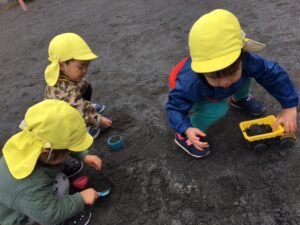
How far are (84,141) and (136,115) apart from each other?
996mm

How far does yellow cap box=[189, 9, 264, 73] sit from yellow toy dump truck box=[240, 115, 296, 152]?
1.80 ft

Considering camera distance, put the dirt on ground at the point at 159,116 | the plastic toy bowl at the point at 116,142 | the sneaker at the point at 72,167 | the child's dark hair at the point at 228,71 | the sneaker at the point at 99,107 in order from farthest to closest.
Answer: the sneaker at the point at 99,107 < the plastic toy bowl at the point at 116,142 < the sneaker at the point at 72,167 < the dirt on ground at the point at 159,116 < the child's dark hair at the point at 228,71

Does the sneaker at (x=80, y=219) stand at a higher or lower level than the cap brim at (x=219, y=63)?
lower

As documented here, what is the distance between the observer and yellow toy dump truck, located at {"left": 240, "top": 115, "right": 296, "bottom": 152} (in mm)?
1950

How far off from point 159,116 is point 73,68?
756 mm

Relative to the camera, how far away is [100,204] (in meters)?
2.05

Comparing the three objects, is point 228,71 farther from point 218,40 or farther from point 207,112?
point 207,112

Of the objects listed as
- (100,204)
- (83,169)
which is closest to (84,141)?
(100,204)

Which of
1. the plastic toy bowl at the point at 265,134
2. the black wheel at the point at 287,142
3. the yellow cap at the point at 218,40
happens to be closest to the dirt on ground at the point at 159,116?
the black wheel at the point at 287,142

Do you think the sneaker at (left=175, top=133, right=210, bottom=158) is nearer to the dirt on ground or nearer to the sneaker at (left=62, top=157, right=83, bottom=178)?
the dirt on ground

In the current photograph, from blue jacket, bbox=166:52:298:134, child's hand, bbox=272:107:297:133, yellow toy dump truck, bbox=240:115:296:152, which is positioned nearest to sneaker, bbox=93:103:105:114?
blue jacket, bbox=166:52:298:134

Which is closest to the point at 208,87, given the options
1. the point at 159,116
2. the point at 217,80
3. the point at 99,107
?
the point at 217,80

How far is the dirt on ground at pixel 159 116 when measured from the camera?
6.08 feet

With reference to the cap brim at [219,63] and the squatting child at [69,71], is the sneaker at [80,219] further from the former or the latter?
the cap brim at [219,63]
